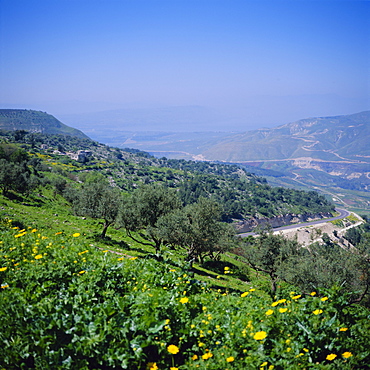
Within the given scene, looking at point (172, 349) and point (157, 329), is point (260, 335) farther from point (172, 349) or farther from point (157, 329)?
point (157, 329)

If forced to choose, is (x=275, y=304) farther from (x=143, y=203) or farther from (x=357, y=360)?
(x=143, y=203)

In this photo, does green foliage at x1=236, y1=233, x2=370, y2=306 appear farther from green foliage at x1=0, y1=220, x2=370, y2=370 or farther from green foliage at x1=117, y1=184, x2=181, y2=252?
green foliage at x1=0, y1=220, x2=370, y2=370

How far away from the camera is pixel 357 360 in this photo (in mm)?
5223

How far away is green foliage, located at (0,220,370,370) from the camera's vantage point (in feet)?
16.4

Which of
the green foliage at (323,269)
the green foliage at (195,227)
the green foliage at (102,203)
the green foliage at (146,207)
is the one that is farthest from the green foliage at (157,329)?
the green foliage at (102,203)

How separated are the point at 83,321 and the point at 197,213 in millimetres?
21771

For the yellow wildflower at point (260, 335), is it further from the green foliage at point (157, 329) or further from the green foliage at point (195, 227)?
the green foliage at point (195, 227)

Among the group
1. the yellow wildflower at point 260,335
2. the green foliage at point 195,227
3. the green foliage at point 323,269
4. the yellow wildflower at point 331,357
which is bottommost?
the green foliage at point 323,269

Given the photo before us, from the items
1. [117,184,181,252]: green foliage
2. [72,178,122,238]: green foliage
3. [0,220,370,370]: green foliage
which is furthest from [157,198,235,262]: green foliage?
[0,220,370,370]: green foliage

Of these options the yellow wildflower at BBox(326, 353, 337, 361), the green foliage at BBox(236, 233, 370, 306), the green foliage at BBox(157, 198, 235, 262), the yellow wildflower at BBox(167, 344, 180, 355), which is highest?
the yellow wildflower at BBox(167, 344, 180, 355)

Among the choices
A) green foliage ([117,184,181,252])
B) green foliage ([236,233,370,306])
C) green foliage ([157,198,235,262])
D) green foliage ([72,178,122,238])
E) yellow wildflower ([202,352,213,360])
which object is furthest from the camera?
green foliage ([72,178,122,238])

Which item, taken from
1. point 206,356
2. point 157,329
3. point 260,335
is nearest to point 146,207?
point 157,329

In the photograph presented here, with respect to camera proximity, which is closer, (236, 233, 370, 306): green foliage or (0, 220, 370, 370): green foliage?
(0, 220, 370, 370): green foliage

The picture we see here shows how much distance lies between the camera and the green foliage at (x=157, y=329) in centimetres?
500
